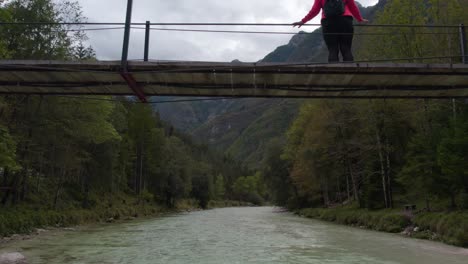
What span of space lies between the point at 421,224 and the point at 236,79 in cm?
1961

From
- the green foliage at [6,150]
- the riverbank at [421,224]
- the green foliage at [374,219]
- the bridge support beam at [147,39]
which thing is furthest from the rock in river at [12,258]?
the green foliage at [374,219]

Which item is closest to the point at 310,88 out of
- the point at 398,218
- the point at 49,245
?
the point at 49,245

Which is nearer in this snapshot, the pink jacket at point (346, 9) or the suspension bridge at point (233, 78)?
the suspension bridge at point (233, 78)

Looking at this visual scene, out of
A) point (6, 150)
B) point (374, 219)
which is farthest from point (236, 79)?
point (374, 219)

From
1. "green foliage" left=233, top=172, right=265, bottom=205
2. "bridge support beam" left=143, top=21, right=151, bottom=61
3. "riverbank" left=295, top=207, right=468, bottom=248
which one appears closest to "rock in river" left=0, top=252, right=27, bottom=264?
"bridge support beam" left=143, top=21, right=151, bottom=61

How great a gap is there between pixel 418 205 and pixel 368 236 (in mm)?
8610

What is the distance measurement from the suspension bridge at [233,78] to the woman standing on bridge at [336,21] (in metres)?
0.80

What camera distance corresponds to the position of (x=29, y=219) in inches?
1094

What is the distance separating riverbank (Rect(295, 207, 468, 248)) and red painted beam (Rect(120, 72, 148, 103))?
16269mm

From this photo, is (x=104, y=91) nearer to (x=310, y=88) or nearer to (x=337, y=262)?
(x=310, y=88)

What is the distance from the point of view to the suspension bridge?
9297mm

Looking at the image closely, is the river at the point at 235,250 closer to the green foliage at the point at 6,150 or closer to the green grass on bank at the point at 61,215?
the green grass on bank at the point at 61,215

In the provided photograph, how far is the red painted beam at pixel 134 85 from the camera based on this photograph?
9.49 m

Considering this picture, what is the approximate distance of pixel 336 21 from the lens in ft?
Result: 31.7
